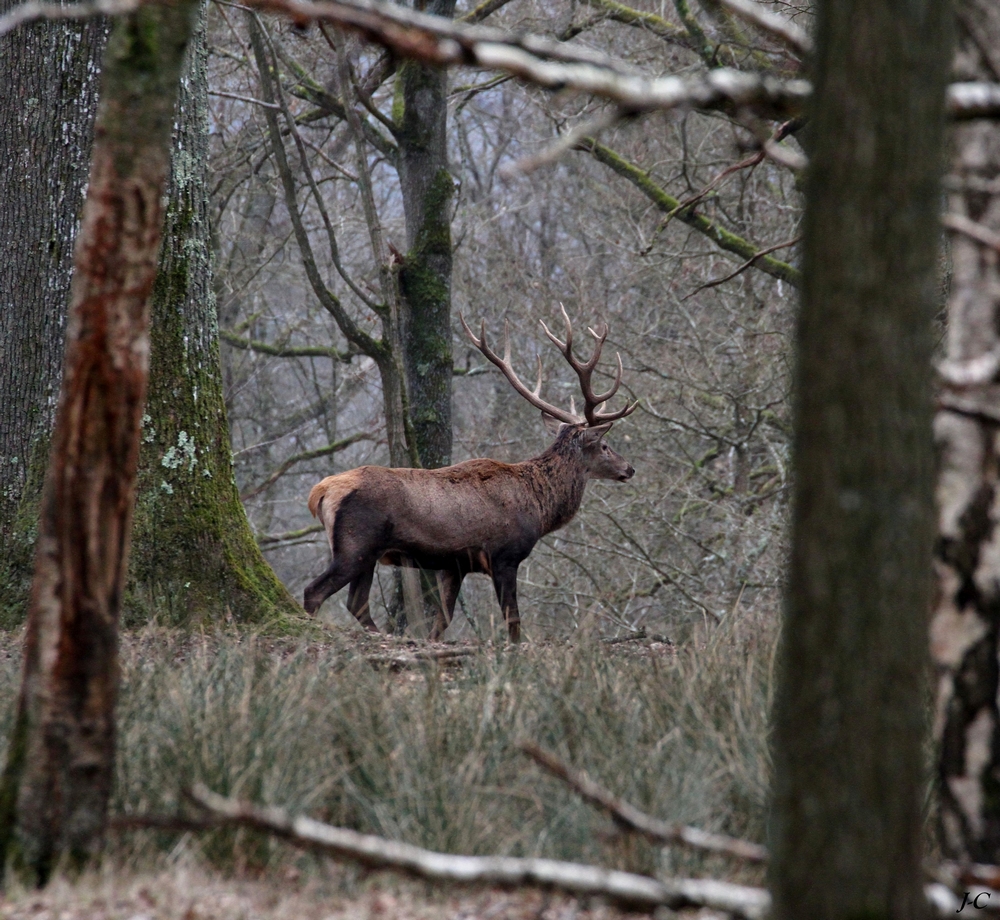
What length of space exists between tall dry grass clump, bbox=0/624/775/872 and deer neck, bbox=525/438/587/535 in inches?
206

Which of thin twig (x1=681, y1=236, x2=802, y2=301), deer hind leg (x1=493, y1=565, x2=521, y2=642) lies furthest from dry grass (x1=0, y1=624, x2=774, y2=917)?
deer hind leg (x1=493, y1=565, x2=521, y2=642)

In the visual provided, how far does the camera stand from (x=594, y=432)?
1024 cm

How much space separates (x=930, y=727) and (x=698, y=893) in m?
2.15

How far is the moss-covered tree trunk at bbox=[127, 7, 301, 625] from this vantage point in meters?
6.15

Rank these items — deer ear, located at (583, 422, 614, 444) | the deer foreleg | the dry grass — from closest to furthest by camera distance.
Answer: the dry grass < the deer foreleg < deer ear, located at (583, 422, 614, 444)

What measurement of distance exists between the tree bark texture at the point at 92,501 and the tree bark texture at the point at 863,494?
1.69 meters

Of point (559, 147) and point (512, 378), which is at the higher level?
point (512, 378)

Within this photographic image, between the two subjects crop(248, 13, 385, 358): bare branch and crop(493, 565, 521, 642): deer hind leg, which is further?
crop(493, 565, 521, 642): deer hind leg

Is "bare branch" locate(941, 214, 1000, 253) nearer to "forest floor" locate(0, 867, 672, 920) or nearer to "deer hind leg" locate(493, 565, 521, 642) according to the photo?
"forest floor" locate(0, 867, 672, 920)

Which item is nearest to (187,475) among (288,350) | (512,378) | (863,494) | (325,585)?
(325,585)

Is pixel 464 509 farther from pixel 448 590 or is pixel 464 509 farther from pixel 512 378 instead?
pixel 512 378

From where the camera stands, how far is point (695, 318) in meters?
13.7

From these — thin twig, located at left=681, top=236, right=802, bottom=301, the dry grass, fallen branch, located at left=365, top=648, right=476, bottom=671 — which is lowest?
the dry grass

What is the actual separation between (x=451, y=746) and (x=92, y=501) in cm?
158
